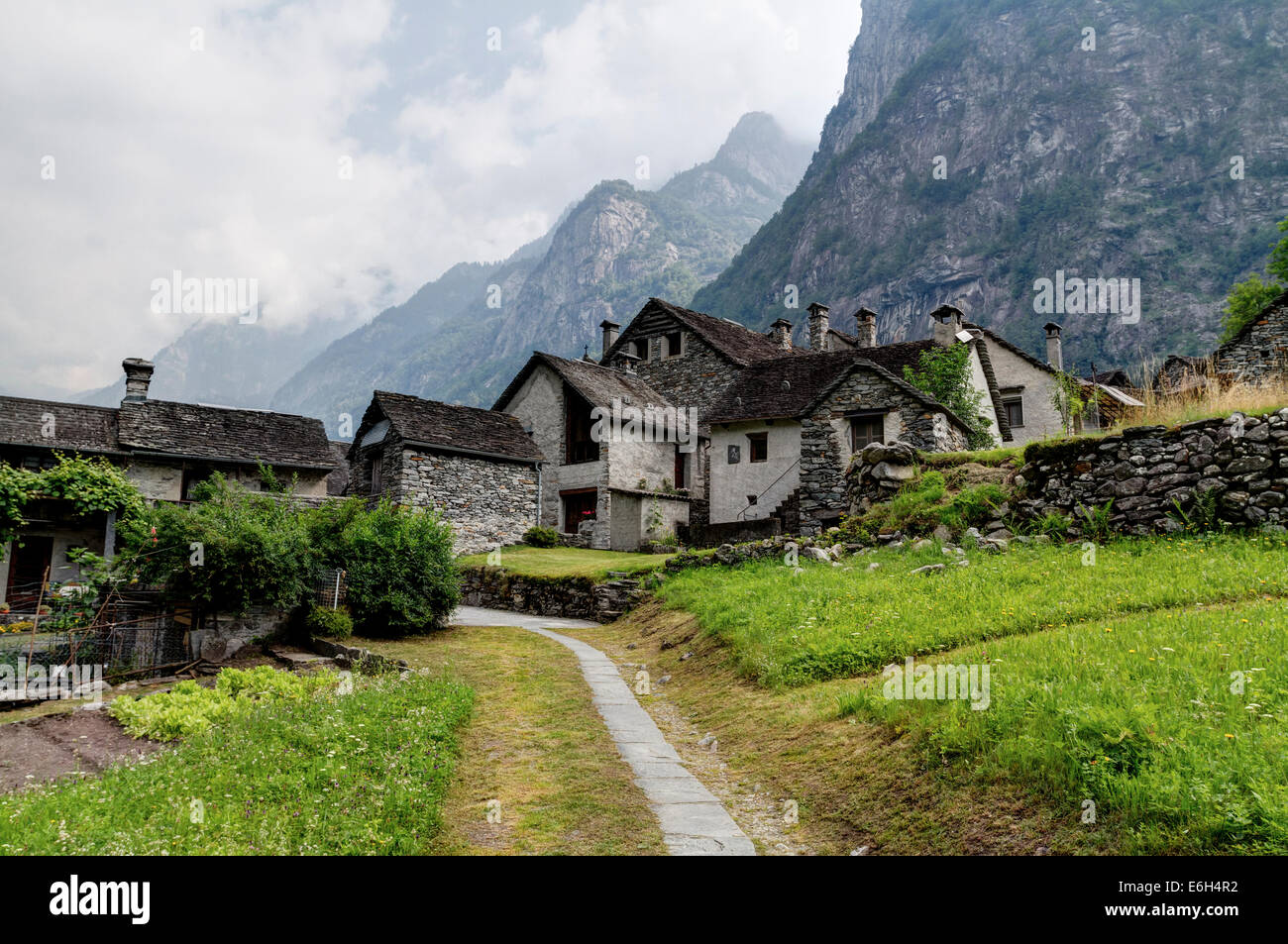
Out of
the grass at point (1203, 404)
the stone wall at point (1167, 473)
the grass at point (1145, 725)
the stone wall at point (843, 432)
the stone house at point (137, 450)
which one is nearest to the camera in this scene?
the grass at point (1145, 725)

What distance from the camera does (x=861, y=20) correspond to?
18062 centimetres

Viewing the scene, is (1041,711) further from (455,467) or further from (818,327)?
(818,327)

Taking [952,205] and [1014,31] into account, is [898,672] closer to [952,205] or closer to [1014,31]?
[952,205]

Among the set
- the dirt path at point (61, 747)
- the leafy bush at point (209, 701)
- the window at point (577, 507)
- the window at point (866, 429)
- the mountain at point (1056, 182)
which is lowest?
the dirt path at point (61, 747)

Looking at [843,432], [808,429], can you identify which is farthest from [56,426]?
[843,432]

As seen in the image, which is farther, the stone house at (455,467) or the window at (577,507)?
the window at (577,507)

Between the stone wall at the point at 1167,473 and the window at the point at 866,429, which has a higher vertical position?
the window at the point at 866,429

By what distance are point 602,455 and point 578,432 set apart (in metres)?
1.99

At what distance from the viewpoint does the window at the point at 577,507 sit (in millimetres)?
32406

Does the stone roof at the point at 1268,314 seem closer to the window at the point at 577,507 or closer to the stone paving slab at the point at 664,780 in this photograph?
the window at the point at 577,507

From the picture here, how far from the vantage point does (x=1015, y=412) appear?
3503 centimetres

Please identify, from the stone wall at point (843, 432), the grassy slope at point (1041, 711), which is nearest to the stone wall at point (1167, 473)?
the grassy slope at point (1041, 711)

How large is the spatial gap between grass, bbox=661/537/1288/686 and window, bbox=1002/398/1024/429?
81.5 feet

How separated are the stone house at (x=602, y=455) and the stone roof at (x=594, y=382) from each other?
0.07 metres
